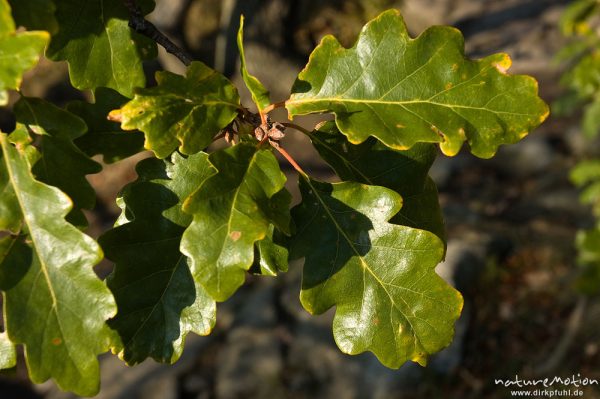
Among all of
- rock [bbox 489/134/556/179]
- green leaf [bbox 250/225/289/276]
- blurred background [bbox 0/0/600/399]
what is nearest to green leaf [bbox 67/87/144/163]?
green leaf [bbox 250/225/289/276]

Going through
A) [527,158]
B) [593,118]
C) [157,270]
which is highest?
[157,270]

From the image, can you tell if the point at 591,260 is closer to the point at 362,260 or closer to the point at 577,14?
the point at 577,14

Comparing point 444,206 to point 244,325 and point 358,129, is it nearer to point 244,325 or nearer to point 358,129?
point 244,325

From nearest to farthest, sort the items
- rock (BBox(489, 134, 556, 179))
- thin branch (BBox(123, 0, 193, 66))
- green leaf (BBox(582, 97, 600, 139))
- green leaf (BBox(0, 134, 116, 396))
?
green leaf (BBox(0, 134, 116, 396)) → thin branch (BBox(123, 0, 193, 66)) → green leaf (BBox(582, 97, 600, 139)) → rock (BBox(489, 134, 556, 179))

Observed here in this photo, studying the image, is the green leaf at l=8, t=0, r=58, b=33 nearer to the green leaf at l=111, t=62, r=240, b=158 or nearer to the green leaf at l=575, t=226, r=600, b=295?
the green leaf at l=111, t=62, r=240, b=158

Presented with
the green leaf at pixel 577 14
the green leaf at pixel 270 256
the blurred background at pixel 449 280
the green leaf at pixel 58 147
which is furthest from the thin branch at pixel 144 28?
the blurred background at pixel 449 280

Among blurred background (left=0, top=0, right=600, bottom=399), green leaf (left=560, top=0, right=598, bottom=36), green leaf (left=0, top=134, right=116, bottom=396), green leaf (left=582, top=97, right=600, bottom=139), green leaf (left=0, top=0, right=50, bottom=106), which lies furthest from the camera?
blurred background (left=0, top=0, right=600, bottom=399)

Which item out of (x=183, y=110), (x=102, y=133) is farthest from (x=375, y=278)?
(x=102, y=133)
